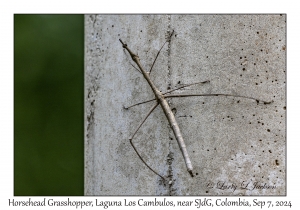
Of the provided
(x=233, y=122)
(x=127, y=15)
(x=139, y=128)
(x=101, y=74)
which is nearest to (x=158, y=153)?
(x=139, y=128)

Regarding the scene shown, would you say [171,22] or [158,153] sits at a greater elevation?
[171,22]

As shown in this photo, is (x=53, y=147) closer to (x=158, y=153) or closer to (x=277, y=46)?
(x=158, y=153)

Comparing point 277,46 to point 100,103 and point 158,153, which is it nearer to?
point 158,153

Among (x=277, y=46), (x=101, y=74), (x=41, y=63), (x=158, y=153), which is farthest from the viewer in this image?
(x=41, y=63)

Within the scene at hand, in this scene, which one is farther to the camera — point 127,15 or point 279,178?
point 127,15

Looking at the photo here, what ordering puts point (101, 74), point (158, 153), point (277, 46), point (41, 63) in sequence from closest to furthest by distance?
point (277, 46), point (158, 153), point (101, 74), point (41, 63)

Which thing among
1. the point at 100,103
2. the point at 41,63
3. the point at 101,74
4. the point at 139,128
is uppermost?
the point at 41,63
